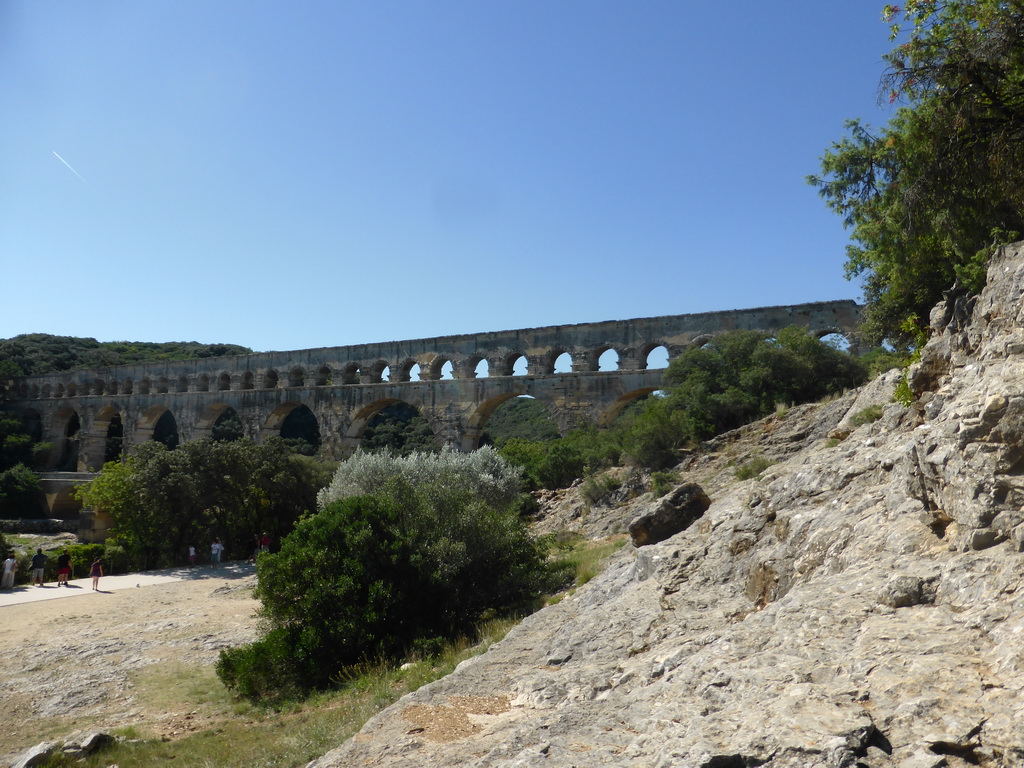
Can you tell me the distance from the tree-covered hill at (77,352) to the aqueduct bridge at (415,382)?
10.3 m

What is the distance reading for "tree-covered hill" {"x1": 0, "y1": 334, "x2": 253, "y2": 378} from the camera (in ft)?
141

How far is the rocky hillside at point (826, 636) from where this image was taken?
6.93 feet

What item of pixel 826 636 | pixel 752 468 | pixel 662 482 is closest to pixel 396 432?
pixel 662 482

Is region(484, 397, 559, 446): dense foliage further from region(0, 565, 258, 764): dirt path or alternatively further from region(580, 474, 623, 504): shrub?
region(0, 565, 258, 764): dirt path

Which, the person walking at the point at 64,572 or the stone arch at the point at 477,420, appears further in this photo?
the stone arch at the point at 477,420

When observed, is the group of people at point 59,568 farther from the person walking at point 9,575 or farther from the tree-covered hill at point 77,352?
the tree-covered hill at point 77,352

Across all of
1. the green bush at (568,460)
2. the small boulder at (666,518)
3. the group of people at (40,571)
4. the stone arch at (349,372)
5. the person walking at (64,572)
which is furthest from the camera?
the stone arch at (349,372)

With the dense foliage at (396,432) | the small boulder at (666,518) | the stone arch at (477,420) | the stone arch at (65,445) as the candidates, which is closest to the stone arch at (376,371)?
the stone arch at (477,420)

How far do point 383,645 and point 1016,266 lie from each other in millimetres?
6150

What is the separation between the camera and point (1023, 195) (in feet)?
16.9

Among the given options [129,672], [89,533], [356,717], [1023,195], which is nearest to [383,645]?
[356,717]

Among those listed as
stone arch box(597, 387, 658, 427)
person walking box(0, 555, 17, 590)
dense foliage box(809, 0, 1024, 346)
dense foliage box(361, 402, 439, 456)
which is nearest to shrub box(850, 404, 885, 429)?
dense foliage box(809, 0, 1024, 346)

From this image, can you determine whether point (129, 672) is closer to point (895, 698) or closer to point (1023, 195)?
point (895, 698)

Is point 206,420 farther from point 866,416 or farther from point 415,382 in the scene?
point 866,416
